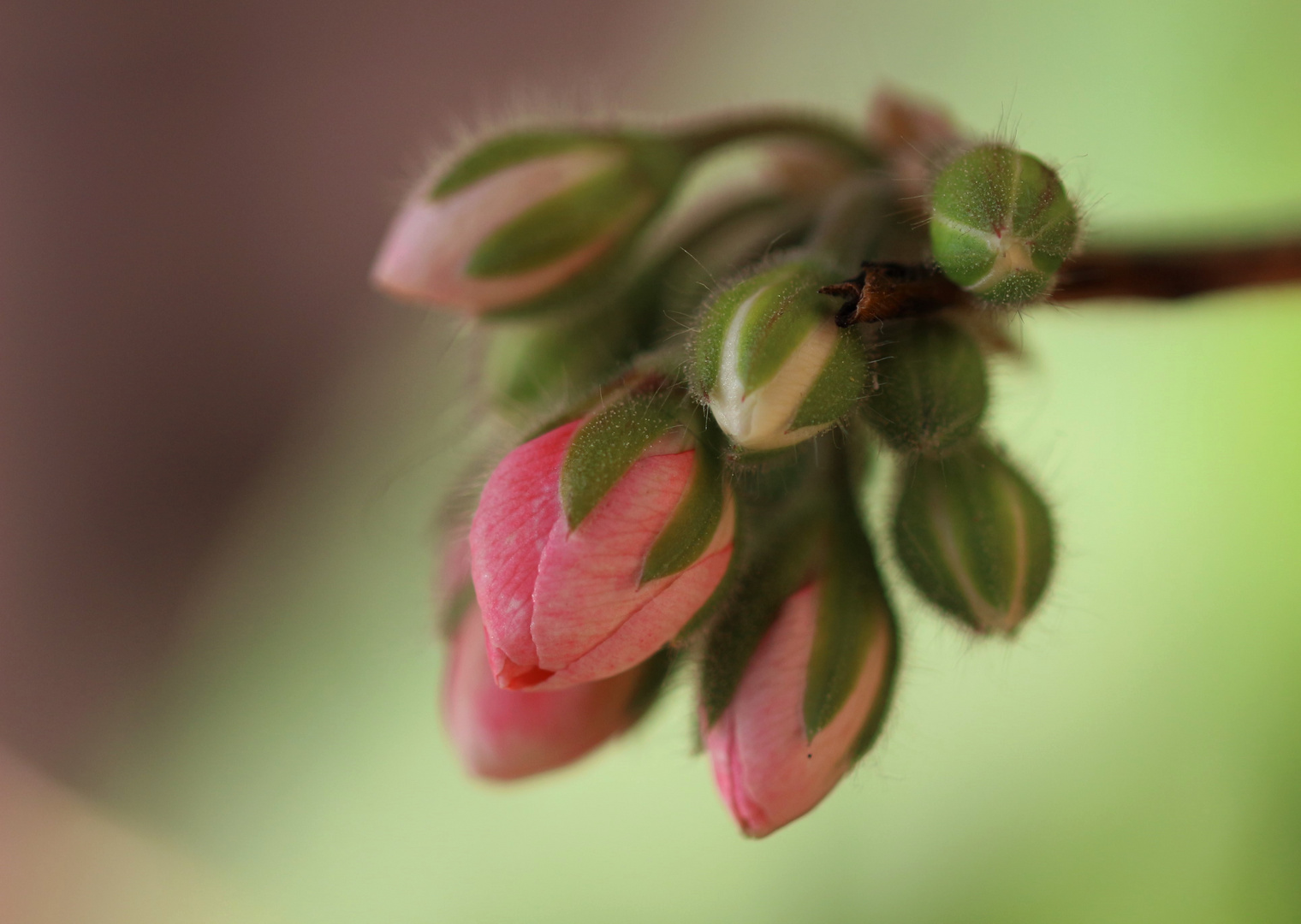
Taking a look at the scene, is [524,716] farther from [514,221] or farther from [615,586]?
[514,221]

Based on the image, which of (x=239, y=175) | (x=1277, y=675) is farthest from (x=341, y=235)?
(x=1277, y=675)

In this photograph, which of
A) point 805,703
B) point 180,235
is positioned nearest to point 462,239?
point 805,703

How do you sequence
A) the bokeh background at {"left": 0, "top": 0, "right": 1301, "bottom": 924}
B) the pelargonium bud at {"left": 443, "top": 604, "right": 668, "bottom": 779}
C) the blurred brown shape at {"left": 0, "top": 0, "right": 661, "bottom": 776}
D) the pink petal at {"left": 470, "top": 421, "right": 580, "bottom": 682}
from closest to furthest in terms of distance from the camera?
the pink petal at {"left": 470, "top": 421, "right": 580, "bottom": 682}, the pelargonium bud at {"left": 443, "top": 604, "right": 668, "bottom": 779}, the bokeh background at {"left": 0, "top": 0, "right": 1301, "bottom": 924}, the blurred brown shape at {"left": 0, "top": 0, "right": 661, "bottom": 776}

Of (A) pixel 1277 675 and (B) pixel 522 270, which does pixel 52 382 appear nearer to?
(B) pixel 522 270

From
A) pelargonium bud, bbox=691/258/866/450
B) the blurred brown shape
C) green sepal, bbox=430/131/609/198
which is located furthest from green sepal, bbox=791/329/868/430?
the blurred brown shape

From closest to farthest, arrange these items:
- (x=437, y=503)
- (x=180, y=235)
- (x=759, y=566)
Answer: (x=759, y=566)
(x=437, y=503)
(x=180, y=235)

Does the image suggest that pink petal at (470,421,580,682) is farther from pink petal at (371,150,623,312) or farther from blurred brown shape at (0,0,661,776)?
blurred brown shape at (0,0,661,776)
